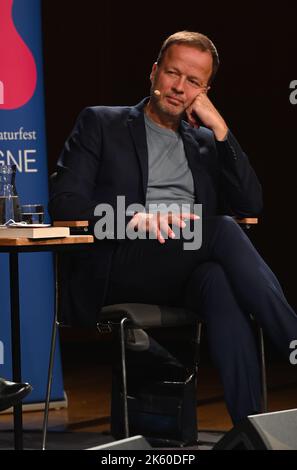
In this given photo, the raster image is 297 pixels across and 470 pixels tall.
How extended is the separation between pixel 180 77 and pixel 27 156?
0.89 m

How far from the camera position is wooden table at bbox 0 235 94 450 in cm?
266

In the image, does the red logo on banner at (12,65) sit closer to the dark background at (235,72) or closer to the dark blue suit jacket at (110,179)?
the dark blue suit jacket at (110,179)

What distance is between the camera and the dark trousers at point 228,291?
2.72m

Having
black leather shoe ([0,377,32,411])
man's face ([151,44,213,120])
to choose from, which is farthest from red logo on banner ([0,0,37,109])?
black leather shoe ([0,377,32,411])

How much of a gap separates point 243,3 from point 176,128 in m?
2.65

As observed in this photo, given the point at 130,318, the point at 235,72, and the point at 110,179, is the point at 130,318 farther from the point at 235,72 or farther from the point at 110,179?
the point at 235,72

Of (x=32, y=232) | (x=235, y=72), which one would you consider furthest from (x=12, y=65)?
(x=235, y=72)

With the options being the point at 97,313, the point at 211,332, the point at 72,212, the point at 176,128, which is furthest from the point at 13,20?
the point at 211,332

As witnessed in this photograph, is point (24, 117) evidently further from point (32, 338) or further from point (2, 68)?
point (32, 338)

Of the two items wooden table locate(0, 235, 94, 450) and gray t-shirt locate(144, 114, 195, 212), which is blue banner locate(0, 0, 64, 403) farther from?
wooden table locate(0, 235, 94, 450)

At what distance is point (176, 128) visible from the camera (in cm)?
326

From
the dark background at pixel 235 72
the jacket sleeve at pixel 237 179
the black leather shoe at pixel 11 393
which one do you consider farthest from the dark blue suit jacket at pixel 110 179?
the dark background at pixel 235 72

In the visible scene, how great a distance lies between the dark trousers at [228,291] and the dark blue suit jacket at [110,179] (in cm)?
16

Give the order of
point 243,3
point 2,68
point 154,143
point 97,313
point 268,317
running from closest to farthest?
1. point 268,317
2. point 97,313
3. point 154,143
4. point 2,68
5. point 243,3
